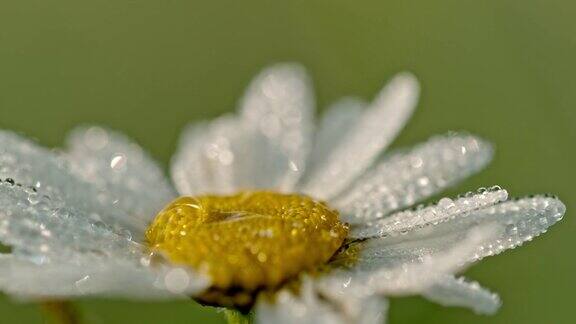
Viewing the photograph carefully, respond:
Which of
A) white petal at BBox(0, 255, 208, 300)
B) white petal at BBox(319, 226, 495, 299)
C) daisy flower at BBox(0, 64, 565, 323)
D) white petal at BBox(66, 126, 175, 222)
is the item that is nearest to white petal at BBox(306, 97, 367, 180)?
daisy flower at BBox(0, 64, 565, 323)

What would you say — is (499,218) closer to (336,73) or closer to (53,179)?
(53,179)

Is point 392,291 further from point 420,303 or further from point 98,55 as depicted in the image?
point 98,55

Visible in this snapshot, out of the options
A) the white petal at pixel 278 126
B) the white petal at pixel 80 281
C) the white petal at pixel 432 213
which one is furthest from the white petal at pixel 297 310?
the white petal at pixel 278 126

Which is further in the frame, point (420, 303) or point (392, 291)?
point (420, 303)

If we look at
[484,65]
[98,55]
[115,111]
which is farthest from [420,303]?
[98,55]

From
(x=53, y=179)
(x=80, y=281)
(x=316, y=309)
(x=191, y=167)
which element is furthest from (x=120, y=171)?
(x=316, y=309)
